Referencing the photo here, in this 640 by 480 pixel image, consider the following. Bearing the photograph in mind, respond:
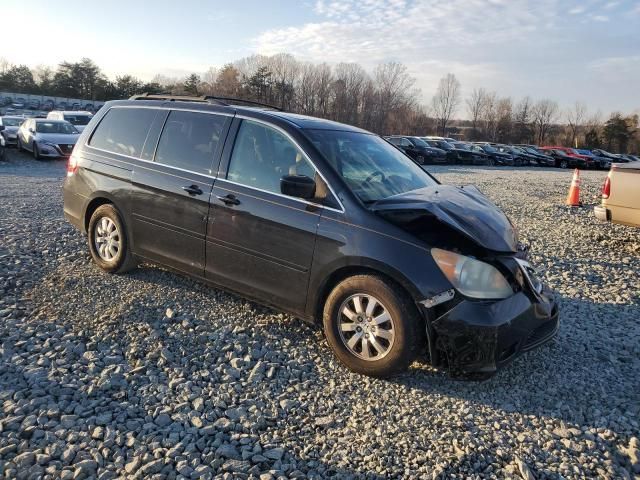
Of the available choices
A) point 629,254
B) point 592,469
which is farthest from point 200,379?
point 629,254

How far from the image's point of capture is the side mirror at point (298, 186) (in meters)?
3.65

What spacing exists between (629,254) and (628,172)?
1.26 m

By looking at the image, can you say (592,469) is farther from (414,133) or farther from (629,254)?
(414,133)

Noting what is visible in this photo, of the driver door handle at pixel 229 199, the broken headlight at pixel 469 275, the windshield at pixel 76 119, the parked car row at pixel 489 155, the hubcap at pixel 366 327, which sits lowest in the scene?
the hubcap at pixel 366 327

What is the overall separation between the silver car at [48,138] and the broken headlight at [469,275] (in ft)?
60.5

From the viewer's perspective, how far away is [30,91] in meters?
64.6

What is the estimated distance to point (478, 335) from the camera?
3.19 m

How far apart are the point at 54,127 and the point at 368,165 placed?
747 inches

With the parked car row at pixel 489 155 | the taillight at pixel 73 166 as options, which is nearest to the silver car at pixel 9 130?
the taillight at pixel 73 166

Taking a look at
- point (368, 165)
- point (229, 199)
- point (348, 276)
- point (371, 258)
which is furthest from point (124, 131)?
point (371, 258)

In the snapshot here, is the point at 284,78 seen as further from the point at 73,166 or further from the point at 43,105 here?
the point at 73,166

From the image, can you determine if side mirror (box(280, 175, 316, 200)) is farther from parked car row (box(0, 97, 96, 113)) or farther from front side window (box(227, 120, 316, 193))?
parked car row (box(0, 97, 96, 113))

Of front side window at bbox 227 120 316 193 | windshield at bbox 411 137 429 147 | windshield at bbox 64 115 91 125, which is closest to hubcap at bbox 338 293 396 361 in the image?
front side window at bbox 227 120 316 193

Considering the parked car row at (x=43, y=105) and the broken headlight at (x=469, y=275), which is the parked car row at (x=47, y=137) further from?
the parked car row at (x=43, y=105)
